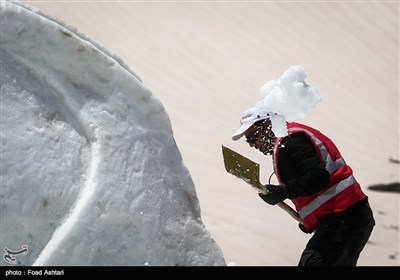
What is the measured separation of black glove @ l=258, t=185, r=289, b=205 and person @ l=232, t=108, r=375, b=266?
2.5 inches

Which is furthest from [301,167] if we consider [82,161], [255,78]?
[255,78]

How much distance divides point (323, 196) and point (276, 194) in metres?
0.27

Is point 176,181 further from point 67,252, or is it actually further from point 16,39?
point 16,39

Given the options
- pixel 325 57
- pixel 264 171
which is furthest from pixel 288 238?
pixel 325 57

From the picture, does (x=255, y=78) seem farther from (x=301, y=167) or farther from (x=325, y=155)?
(x=301, y=167)

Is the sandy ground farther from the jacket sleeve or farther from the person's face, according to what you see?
the jacket sleeve

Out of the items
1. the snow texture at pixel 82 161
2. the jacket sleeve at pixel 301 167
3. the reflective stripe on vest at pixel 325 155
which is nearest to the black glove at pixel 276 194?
the jacket sleeve at pixel 301 167

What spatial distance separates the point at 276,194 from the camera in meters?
3.28

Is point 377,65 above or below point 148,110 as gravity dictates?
below

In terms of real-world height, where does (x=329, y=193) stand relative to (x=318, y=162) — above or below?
below

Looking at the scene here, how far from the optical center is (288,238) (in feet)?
19.4

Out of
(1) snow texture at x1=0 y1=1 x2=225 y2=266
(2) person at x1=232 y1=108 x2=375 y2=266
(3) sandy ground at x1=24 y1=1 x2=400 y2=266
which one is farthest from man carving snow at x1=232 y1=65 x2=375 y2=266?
(3) sandy ground at x1=24 y1=1 x2=400 y2=266

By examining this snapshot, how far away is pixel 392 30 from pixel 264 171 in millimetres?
5688

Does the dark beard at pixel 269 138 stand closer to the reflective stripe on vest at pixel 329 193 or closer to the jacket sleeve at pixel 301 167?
the jacket sleeve at pixel 301 167
